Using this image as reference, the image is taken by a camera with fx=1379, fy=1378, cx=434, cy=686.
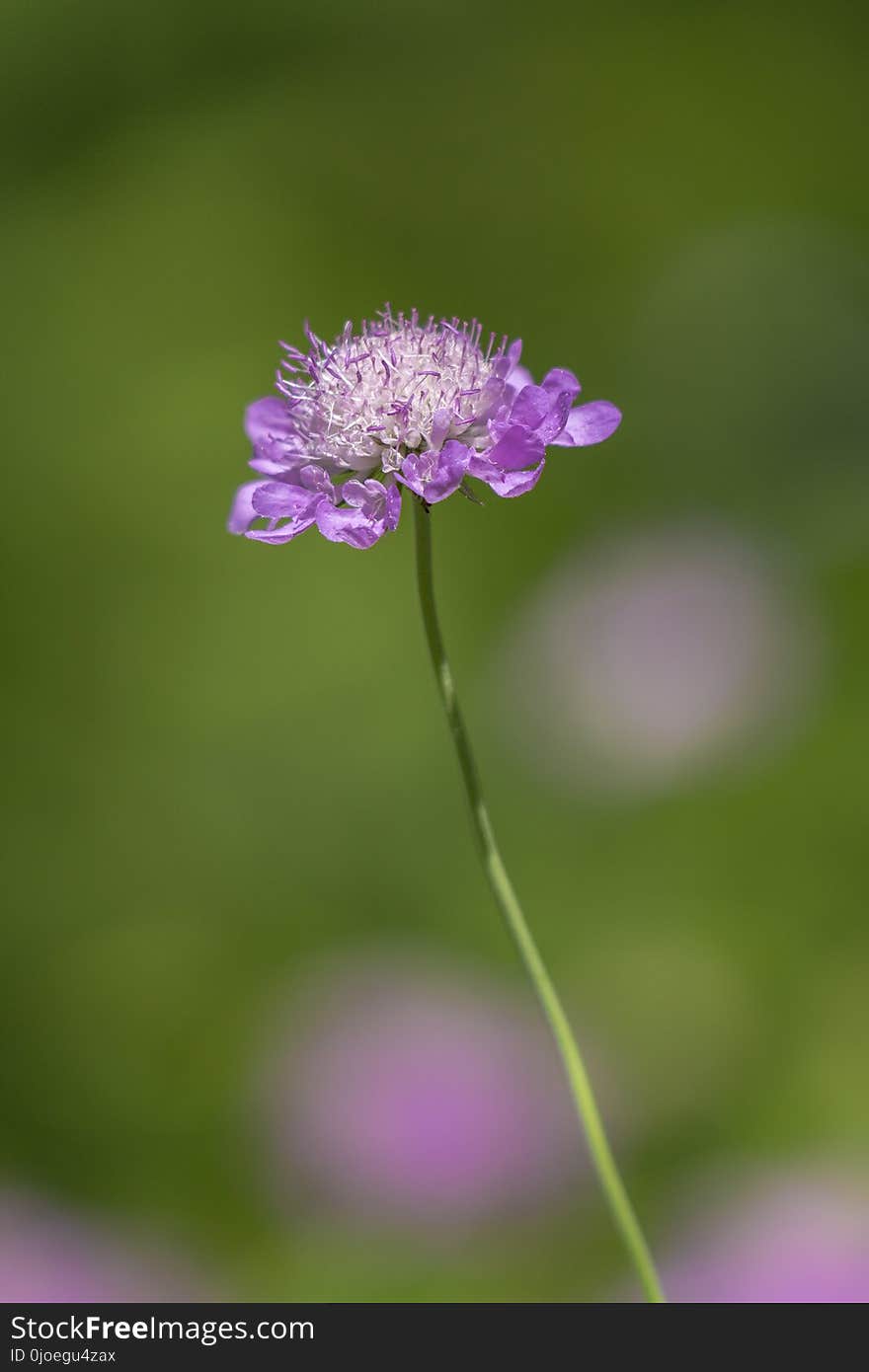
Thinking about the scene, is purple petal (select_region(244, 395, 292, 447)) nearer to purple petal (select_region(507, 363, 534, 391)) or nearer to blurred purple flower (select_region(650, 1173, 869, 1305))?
purple petal (select_region(507, 363, 534, 391))

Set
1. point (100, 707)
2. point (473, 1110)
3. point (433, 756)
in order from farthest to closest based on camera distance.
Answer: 1. point (100, 707)
2. point (433, 756)
3. point (473, 1110)

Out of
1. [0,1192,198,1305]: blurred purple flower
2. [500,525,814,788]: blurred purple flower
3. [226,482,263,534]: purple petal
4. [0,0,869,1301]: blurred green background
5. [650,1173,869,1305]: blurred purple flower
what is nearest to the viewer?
[226,482,263,534]: purple petal

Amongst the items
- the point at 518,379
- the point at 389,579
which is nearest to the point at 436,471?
the point at 518,379

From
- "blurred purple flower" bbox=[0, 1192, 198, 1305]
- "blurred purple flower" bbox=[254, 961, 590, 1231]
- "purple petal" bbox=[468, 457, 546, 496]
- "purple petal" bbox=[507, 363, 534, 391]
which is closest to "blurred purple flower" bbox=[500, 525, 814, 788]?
"blurred purple flower" bbox=[254, 961, 590, 1231]

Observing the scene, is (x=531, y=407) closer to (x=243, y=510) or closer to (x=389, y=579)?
(x=243, y=510)

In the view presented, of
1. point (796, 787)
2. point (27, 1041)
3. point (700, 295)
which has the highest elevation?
point (700, 295)

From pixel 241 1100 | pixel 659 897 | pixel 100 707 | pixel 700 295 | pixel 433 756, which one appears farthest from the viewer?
pixel 700 295

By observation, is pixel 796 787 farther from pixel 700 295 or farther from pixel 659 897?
pixel 700 295
